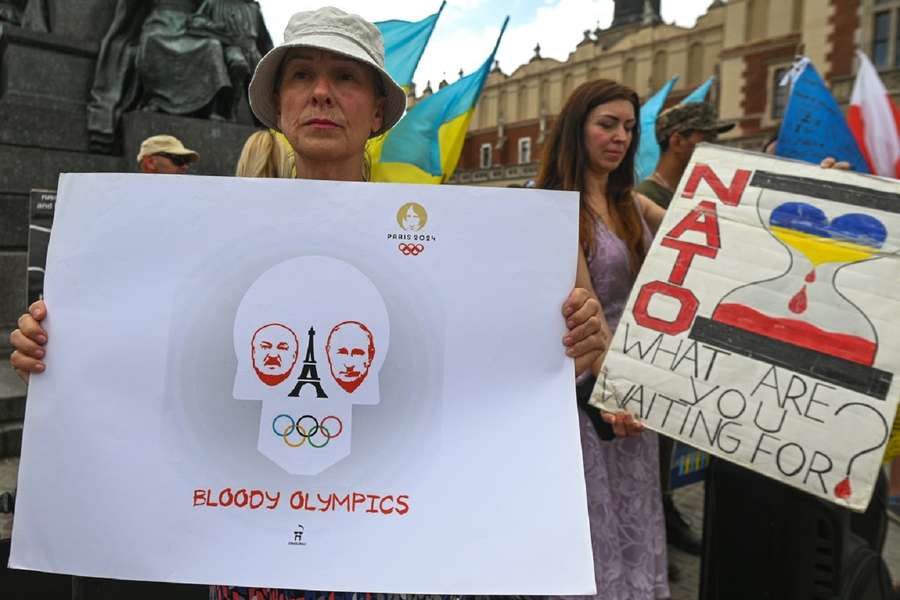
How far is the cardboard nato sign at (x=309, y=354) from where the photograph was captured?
1032 millimetres

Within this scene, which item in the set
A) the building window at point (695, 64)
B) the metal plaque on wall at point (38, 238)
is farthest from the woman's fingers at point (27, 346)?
the building window at point (695, 64)

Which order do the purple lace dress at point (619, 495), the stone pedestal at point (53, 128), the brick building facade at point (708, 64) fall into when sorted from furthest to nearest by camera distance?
the brick building facade at point (708, 64) < the stone pedestal at point (53, 128) < the purple lace dress at point (619, 495)

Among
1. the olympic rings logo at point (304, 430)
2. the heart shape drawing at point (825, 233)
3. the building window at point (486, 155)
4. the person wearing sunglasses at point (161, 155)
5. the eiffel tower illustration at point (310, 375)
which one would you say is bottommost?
the olympic rings logo at point (304, 430)

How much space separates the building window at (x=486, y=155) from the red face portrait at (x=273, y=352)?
40.1 m

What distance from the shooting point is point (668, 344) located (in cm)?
150

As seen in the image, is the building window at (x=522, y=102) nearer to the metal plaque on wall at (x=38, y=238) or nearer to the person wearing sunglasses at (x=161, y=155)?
the person wearing sunglasses at (x=161, y=155)

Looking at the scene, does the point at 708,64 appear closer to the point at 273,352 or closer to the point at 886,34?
the point at 886,34

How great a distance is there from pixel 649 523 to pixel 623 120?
124 centimetres

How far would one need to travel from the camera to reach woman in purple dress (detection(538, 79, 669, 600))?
1.87m

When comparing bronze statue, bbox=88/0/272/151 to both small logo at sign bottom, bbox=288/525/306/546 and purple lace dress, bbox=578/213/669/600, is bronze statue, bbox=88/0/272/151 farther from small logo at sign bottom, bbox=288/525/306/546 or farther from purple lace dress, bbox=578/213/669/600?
small logo at sign bottom, bbox=288/525/306/546

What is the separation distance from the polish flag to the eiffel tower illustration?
8.62 ft

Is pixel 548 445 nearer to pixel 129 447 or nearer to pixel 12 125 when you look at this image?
pixel 129 447

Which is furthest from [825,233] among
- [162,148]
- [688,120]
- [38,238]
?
[162,148]

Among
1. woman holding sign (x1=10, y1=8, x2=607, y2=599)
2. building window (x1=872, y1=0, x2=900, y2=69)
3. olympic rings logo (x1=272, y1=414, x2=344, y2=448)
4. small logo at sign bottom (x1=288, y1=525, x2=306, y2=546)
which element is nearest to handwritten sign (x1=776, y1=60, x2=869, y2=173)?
woman holding sign (x1=10, y1=8, x2=607, y2=599)
